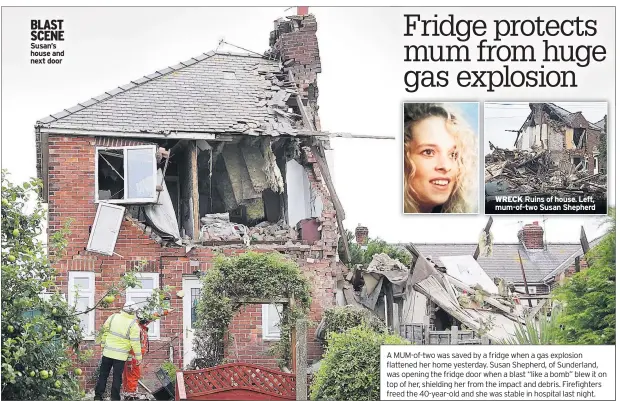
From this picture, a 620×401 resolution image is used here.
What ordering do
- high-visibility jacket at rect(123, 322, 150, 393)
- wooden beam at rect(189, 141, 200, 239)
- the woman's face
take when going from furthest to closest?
wooden beam at rect(189, 141, 200, 239)
the woman's face
high-visibility jacket at rect(123, 322, 150, 393)

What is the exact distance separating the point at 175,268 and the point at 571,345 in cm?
570

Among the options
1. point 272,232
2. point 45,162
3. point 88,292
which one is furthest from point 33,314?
point 272,232

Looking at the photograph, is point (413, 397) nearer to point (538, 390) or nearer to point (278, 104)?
point (538, 390)

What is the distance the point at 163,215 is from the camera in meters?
18.9

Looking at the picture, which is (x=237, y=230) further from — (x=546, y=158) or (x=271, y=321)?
(x=546, y=158)

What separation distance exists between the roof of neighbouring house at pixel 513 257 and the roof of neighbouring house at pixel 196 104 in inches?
111

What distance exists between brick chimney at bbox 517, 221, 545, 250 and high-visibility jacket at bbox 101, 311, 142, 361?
5555 millimetres

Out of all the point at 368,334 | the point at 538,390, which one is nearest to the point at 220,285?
the point at 368,334

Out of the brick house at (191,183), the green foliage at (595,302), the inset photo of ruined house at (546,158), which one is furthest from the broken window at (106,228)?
the green foliage at (595,302)

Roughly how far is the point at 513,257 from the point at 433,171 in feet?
5.76

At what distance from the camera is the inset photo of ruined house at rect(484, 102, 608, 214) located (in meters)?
18.0

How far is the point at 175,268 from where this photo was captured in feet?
61.3

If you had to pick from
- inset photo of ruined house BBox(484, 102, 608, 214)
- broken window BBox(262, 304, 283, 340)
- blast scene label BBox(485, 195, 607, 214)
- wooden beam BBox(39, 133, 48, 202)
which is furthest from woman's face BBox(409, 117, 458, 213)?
wooden beam BBox(39, 133, 48, 202)
